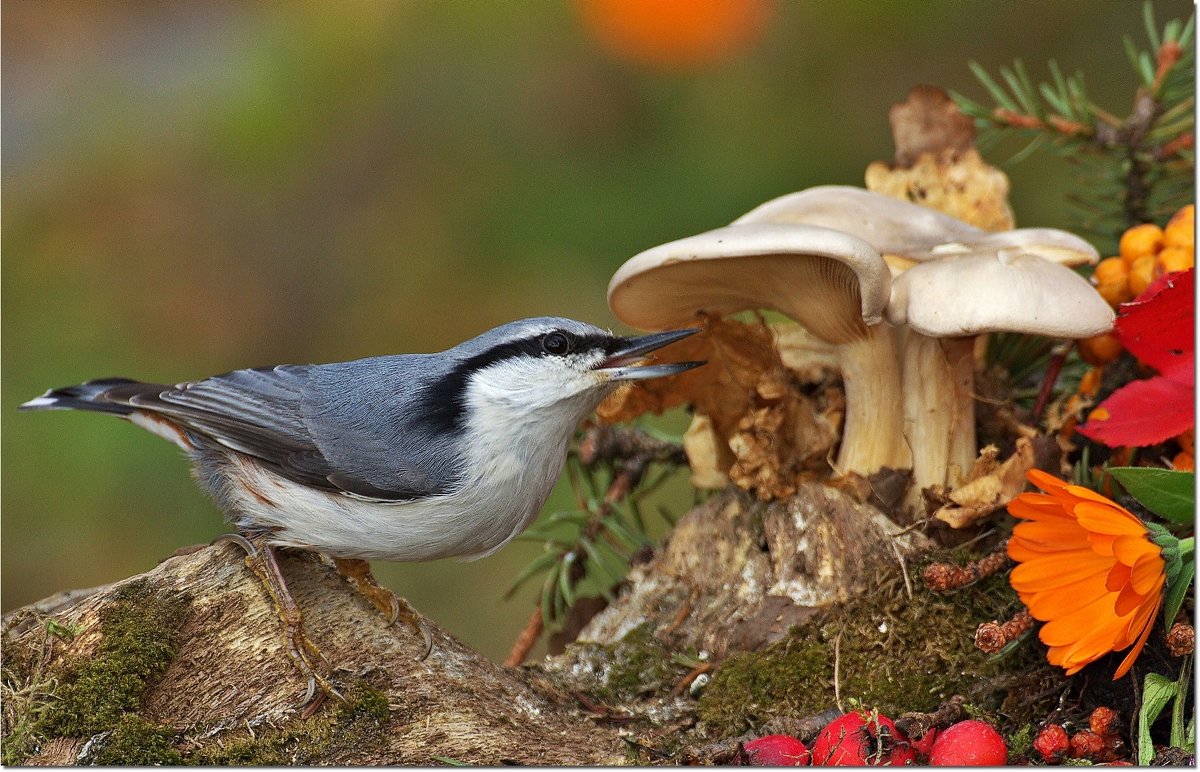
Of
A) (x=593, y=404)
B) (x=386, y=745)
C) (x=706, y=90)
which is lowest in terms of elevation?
(x=386, y=745)

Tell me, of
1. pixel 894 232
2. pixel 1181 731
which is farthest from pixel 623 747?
pixel 894 232

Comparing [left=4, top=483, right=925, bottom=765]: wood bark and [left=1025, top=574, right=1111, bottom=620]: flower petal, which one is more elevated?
[left=4, top=483, right=925, bottom=765]: wood bark

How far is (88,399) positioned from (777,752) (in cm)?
106

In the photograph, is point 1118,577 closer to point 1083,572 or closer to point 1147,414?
point 1083,572

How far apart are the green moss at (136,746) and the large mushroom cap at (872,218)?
0.84 metres

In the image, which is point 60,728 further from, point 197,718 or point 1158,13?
point 1158,13

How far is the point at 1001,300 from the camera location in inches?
45.9

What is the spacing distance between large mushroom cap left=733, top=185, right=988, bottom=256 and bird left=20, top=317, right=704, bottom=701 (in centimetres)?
23

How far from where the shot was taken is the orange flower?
3.31 feet

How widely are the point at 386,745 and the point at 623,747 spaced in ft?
0.81

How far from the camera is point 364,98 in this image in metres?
2.33

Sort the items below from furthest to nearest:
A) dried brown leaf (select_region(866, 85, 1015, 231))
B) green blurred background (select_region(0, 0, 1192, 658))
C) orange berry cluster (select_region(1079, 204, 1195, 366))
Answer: green blurred background (select_region(0, 0, 1192, 658))
dried brown leaf (select_region(866, 85, 1015, 231))
orange berry cluster (select_region(1079, 204, 1195, 366))

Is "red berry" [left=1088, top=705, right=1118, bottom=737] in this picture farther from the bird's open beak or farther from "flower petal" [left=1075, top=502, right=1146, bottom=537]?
the bird's open beak

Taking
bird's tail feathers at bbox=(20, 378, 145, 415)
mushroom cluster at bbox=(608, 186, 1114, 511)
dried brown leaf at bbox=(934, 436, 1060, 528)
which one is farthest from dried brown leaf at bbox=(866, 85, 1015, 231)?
bird's tail feathers at bbox=(20, 378, 145, 415)
